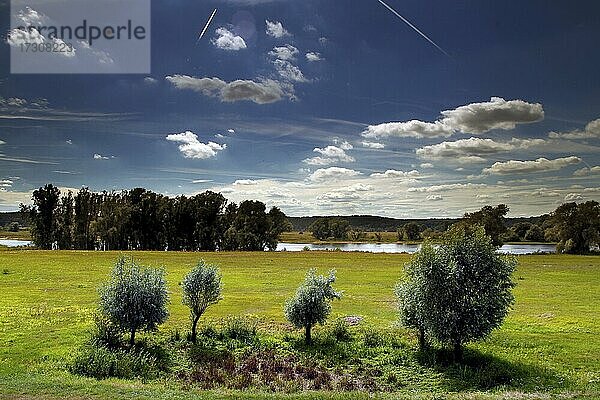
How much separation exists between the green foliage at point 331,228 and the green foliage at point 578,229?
88.1 metres

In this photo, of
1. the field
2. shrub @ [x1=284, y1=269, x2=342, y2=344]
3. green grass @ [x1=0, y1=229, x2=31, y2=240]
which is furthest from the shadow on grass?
green grass @ [x1=0, y1=229, x2=31, y2=240]

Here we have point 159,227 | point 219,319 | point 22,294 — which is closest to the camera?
point 219,319

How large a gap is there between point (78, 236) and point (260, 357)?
385ft

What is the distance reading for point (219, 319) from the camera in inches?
1425

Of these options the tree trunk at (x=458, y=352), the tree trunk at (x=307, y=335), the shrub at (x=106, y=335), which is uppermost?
the shrub at (x=106, y=335)

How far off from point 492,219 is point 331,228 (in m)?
87.6

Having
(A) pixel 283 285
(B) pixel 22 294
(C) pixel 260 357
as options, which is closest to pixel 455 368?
(C) pixel 260 357

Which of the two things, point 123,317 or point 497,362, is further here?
point 123,317

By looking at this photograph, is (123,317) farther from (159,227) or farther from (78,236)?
(78,236)

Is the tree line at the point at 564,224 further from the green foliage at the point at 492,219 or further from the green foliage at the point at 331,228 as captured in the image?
the green foliage at the point at 331,228

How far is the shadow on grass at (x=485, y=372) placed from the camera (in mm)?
24016

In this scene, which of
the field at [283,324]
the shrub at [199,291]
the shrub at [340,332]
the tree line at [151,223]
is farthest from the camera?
the tree line at [151,223]

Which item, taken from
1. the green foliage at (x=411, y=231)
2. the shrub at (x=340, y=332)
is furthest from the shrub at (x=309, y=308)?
the green foliage at (x=411, y=231)

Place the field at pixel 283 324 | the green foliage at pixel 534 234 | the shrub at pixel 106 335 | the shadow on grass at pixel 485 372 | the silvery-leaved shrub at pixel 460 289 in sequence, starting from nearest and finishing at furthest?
the field at pixel 283 324, the shadow on grass at pixel 485 372, the silvery-leaved shrub at pixel 460 289, the shrub at pixel 106 335, the green foliage at pixel 534 234
